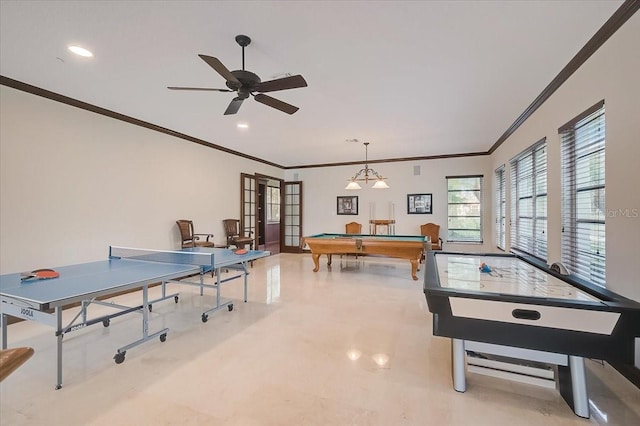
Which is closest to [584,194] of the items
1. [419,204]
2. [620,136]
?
[620,136]

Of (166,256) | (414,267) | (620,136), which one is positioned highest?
(620,136)

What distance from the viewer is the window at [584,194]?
2.47 m

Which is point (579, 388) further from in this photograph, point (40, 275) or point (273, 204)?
Result: point (273, 204)

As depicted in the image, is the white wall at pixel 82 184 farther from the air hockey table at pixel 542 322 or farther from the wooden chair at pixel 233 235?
the air hockey table at pixel 542 322

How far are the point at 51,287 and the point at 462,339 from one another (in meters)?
2.86

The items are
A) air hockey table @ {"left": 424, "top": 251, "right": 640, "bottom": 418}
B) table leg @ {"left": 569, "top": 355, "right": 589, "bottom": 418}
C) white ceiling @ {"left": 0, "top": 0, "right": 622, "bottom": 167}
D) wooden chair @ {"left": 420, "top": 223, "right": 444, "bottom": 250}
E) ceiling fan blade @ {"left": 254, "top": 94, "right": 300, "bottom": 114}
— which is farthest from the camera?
wooden chair @ {"left": 420, "top": 223, "right": 444, "bottom": 250}

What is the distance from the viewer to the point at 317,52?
2.58 metres

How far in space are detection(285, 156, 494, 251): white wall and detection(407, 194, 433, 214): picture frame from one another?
82 millimetres

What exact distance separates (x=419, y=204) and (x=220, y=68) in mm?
6252

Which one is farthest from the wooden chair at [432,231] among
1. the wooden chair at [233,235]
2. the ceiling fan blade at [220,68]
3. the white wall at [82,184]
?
the ceiling fan blade at [220,68]

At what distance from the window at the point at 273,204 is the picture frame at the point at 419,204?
156 inches

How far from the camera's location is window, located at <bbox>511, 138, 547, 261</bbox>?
3.79 meters

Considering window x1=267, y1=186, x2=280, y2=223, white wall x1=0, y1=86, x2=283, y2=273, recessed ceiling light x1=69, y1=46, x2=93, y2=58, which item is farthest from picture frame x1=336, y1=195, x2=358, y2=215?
recessed ceiling light x1=69, y1=46, x2=93, y2=58

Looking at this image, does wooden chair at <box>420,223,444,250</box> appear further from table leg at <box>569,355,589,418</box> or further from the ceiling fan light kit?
table leg at <box>569,355,589,418</box>
